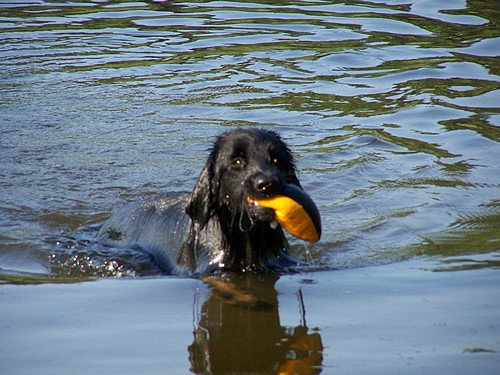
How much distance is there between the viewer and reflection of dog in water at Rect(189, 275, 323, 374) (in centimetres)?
509

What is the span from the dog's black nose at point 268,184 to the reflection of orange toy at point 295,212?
58 millimetres

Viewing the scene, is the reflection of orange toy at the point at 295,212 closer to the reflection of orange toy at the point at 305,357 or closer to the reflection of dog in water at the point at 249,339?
the reflection of dog in water at the point at 249,339

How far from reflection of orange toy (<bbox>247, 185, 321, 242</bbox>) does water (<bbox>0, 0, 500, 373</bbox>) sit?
1.42ft

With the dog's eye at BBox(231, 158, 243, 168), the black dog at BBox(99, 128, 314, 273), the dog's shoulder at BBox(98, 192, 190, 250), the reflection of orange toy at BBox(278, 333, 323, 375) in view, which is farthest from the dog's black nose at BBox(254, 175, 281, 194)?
the reflection of orange toy at BBox(278, 333, 323, 375)

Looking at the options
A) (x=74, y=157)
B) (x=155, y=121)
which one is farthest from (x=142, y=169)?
(x=155, y=121)

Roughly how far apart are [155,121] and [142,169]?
1.62 m

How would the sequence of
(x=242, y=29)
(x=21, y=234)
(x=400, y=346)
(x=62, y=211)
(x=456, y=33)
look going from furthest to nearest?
1. (x=242, y=29)
2. (x=456, y=33)
3. (x=62, y=211)
4. (x=21, y=234)
5. (x=400, y=346)

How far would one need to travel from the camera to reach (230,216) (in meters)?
7.12

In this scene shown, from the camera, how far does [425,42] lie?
602 inches

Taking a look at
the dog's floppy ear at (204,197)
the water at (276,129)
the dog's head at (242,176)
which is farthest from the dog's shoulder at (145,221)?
the dog's head at (242,176)

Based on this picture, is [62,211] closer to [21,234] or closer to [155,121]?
[21,234]

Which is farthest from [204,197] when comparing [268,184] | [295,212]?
[295,212]

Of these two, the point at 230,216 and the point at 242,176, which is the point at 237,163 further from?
the point at 230,216

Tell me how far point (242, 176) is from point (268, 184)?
323 mm
